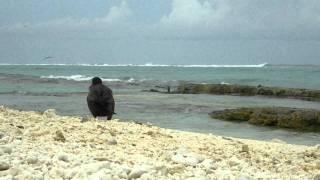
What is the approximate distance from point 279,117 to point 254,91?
2187cm

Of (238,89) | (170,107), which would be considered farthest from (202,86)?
(170,107)

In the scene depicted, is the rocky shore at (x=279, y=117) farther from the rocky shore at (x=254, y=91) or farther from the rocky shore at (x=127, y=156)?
the rocky shore at (x=254, y=91)

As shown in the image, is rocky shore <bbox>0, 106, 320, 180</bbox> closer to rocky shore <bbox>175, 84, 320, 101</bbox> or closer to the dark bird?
the dark bird

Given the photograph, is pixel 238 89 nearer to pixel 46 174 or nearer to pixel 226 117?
pixel 226 117

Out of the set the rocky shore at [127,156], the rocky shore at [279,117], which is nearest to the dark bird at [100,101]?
the rocky shore at [127,156]

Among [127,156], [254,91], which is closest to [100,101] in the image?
[127,156]

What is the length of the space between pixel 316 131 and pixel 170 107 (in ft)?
31.7

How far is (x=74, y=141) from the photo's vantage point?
8094 millimetres

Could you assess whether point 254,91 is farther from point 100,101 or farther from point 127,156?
Result: point 127,156

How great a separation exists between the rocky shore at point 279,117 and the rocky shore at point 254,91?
53.9ft

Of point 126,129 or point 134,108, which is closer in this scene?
point 126,129

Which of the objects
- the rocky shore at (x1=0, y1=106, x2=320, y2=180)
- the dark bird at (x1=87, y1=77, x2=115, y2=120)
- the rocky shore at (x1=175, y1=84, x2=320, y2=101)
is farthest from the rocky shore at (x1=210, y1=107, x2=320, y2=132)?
the rocky shore at (x1=175, y1=84, x2=320, y2=101)

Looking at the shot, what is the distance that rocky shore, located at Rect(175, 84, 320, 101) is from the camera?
135ft

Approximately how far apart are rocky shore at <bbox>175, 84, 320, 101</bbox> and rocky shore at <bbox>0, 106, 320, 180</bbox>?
31.8 m
